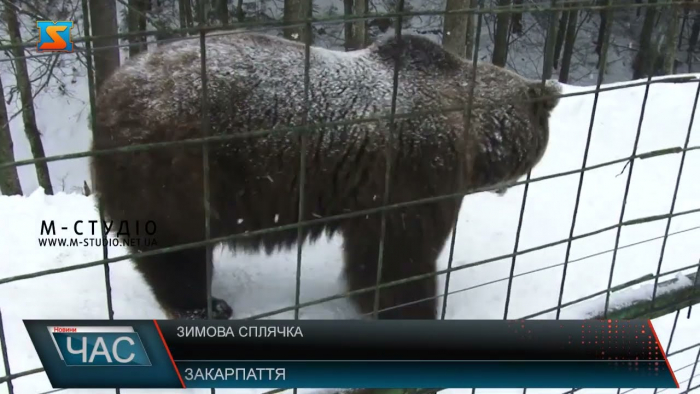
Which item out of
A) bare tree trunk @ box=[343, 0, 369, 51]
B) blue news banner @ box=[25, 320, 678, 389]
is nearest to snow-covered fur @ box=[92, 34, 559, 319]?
blue news banner @ box=[25, 320, 678, 389]

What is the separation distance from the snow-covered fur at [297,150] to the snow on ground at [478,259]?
18.5 inches

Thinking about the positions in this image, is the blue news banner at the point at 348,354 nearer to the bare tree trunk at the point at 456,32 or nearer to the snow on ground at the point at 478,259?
the snow on ground at the point at 478,259

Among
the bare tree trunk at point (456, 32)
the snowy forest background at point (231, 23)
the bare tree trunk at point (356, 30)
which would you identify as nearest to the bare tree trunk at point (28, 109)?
the snowy forest background at point (231, 23)

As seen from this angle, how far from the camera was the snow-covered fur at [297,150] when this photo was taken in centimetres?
340

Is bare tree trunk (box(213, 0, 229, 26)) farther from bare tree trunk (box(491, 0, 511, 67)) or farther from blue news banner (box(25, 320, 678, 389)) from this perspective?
bare tree trunk (box(491, 0, 511, 67))

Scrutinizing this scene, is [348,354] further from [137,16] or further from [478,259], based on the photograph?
[478,259]

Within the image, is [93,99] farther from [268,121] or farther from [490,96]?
[490,96]

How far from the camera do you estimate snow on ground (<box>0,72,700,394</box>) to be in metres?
4.07

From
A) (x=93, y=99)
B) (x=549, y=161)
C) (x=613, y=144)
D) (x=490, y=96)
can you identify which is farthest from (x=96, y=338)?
(x=613, y=144)

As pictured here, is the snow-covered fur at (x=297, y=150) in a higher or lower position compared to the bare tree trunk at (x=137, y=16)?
lower

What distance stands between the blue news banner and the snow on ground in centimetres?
104

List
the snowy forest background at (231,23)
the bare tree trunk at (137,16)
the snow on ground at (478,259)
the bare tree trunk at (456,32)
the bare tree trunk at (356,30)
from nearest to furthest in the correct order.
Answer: the snowy forest background at (231,23) < the bare tree trunk at (137,16) < the snow on ground at (478,259) < the bare tree trunk at (456,32) < the bare tree trunk at (356,30)

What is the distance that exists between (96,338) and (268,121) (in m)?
2.05

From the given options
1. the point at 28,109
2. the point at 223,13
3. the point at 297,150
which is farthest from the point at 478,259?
the point at 28,109
